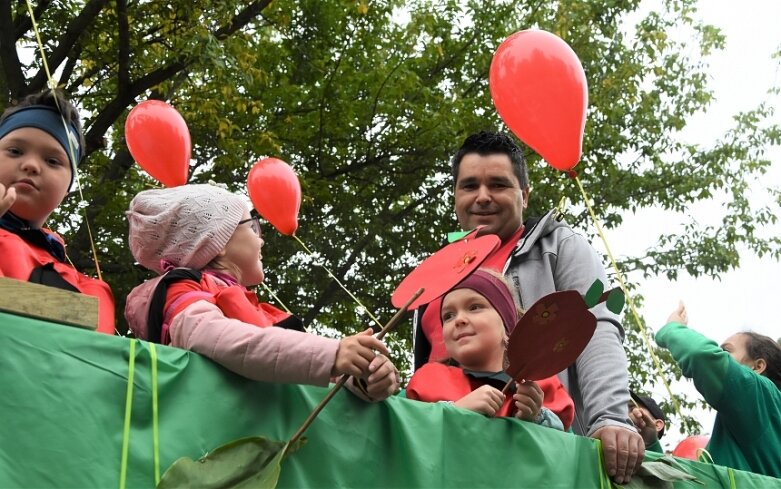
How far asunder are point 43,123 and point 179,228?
504mm

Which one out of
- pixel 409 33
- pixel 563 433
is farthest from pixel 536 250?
pixel 409 33

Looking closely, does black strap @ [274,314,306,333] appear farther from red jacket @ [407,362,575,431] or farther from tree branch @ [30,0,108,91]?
tree branch @ [30,0,108,91]

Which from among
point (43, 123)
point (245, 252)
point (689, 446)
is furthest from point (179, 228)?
point (689, 446)

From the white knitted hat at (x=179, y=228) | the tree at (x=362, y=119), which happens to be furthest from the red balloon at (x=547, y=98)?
the tree at (x=362, y=119)

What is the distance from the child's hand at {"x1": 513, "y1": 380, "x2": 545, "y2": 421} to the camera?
2559 millimetres

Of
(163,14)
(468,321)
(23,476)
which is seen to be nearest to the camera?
(23,476)

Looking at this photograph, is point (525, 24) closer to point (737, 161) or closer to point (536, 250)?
point (737, 161)

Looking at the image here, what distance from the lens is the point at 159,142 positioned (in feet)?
15.8

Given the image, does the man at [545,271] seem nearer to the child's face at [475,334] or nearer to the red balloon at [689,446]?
the child's face at [475,334]

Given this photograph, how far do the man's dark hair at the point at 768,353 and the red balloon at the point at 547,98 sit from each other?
46.4 inches

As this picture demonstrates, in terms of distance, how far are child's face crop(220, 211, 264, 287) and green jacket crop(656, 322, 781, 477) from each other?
1577 mm

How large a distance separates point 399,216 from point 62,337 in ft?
24.8

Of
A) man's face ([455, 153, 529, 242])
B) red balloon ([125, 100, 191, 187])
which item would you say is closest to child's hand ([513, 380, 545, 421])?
man's face ([455, 153, 529, 242])

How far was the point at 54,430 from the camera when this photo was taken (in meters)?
1.84
